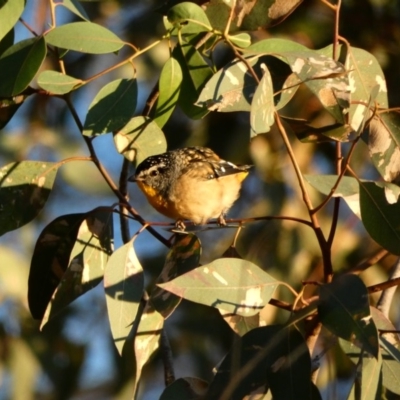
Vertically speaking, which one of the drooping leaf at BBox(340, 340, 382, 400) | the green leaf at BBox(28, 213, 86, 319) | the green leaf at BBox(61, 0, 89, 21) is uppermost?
the green leaf at BBox(61, 0, 89, 21)

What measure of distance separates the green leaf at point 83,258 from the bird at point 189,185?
2.41ft

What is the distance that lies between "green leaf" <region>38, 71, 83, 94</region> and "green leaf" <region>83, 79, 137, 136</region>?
0.09 meters

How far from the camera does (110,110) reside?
1999 millimetres

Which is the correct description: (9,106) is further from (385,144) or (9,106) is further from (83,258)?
(385,144)

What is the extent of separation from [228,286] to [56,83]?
61 cm

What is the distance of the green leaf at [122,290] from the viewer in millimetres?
1843

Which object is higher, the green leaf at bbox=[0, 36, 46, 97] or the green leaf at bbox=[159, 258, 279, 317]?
the green leaf at bbox=[0, 36, 46, 97]

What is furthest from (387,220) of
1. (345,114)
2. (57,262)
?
(57,262)

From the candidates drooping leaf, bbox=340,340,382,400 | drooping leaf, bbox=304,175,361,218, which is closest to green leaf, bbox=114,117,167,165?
drooping leaf, bbox=304,175,361,218

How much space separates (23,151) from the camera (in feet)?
13.2

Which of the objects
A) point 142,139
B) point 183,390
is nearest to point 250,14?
point 142,139

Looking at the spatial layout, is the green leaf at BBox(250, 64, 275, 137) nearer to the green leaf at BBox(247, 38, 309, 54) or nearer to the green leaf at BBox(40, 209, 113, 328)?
the green leaf at BBox(247, 38, 309, 54)

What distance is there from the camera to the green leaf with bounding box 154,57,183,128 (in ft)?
6.66

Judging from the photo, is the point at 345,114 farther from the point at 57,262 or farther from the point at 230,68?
the point at 57,262
